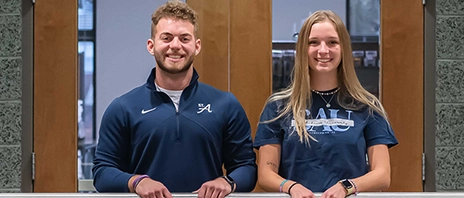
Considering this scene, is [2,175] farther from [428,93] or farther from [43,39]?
[428,93]

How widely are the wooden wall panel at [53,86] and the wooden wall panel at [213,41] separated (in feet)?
1.87

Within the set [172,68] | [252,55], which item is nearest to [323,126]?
[172,68]

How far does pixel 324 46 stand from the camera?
6.06 feet

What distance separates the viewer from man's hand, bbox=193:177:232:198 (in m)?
1.61

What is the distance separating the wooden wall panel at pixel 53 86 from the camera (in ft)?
8.59

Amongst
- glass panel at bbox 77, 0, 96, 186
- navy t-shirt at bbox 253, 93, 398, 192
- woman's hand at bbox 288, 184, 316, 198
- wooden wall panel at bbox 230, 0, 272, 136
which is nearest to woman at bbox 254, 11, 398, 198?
navy t-shirt at bbox 253, 93, 398, 192

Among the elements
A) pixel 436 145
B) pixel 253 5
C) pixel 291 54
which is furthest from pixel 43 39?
pixel 436 145

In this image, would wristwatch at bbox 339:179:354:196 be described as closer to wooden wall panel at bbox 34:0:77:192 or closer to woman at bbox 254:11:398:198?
woman at bbox 254:11:398:198

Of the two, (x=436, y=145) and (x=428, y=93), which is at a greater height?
(x=428, y=93)

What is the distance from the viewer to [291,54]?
2.63m

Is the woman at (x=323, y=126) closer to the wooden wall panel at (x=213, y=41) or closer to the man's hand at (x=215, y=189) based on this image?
the man's hand at (x=215, y=189)

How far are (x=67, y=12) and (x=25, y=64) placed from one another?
299 millimetres

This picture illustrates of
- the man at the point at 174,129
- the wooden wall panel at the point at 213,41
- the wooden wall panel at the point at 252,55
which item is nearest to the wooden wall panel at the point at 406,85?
the wooden wall panel at the point at 252,55

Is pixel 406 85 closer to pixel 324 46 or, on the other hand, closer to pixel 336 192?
pixel 324 46
